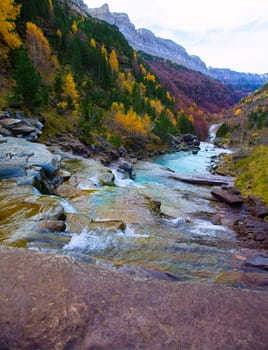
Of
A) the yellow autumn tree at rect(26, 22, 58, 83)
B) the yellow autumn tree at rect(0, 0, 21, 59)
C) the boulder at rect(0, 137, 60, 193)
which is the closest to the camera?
the boulder at rect(0, 137, 60, 193)

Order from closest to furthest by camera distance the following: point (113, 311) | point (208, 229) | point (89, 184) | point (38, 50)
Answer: point (113, 311) < point (208, 229) < point (89, 184) < point (38, 50)

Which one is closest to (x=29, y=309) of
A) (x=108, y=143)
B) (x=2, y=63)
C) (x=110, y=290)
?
(x=110, y=290)

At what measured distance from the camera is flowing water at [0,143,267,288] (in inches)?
276

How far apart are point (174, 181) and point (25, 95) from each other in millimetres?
21990

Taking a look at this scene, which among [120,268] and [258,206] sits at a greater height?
[120,268]

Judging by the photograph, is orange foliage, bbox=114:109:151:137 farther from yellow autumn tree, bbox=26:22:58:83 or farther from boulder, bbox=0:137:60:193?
boulder, bbox=0:137:60:193

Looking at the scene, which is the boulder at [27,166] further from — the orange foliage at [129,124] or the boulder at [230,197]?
the orange foliage at [129,124]

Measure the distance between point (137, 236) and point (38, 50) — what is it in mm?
60156

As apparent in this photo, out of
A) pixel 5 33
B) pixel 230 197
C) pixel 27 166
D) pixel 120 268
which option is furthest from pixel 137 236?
pixel 5 33

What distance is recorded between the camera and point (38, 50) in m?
53.4

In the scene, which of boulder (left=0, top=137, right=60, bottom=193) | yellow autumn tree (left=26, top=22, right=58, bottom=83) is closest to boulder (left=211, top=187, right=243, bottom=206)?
boulder (left=0, top=137, right=60, bottom=193)

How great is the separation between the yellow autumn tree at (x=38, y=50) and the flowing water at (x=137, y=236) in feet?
154

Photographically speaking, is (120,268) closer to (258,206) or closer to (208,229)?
(208,229)

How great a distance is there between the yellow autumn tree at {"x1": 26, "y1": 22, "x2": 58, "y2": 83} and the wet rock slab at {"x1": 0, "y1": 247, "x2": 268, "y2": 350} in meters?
54.7
